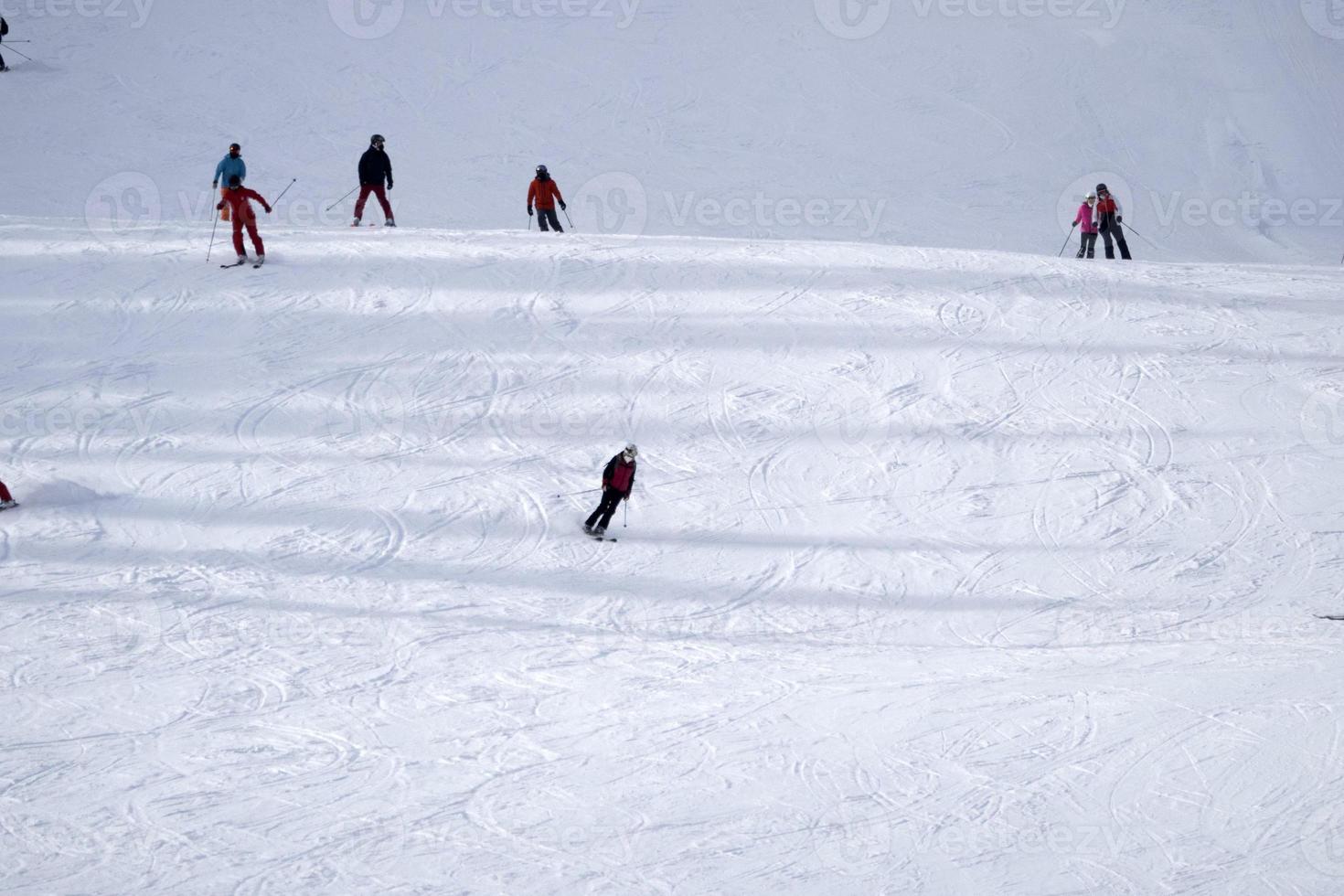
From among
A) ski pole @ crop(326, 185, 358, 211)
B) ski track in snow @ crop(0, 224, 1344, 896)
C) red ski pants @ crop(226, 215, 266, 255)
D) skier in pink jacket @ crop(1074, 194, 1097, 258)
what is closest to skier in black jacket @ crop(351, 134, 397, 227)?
ski track in snow @ crop(0, 224, 1344, 896)

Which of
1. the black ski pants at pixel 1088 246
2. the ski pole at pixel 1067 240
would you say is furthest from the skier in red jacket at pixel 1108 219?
the ski pole at pixel 1067 240

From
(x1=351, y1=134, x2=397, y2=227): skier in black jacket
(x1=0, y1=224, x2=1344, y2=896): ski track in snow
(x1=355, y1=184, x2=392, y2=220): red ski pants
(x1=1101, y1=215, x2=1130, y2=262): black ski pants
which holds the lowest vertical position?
(x1=0, y1=224, x2=1344, y2=896): ski track in snow

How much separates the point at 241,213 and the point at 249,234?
289 mm

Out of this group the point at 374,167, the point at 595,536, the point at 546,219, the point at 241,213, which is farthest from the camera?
the point at 546,219

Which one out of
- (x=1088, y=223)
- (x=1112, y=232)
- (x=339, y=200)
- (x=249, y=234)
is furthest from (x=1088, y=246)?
(x=249, y=234)

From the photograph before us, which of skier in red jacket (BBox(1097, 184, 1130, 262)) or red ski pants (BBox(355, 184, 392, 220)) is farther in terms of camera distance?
skier in red jacket (BBox(1097, 184, 1130, 262))

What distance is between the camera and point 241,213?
1495cm

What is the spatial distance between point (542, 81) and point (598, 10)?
3.87 meters

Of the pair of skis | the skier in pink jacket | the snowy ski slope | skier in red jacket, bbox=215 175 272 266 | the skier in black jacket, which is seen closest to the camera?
the pair of skis

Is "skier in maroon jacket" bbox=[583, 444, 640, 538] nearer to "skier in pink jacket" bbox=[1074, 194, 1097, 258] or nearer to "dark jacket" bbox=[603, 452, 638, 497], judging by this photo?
"dark jacket" bbox=[603, 452, 638, 497]

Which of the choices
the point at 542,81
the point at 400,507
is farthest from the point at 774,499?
the point at 542,81

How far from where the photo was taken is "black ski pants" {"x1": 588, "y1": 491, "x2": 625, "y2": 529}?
10781 millimetres

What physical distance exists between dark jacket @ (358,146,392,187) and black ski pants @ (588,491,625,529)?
762 centimetres

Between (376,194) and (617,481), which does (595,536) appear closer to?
(617,481)
